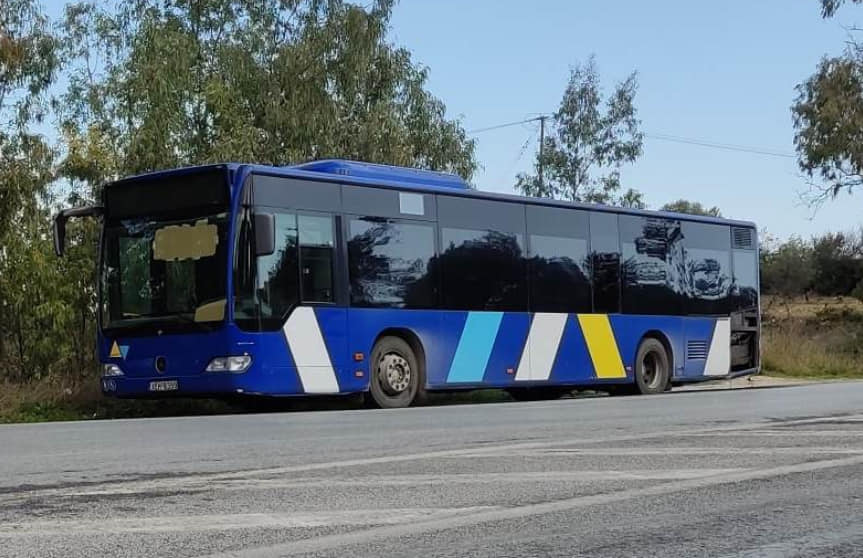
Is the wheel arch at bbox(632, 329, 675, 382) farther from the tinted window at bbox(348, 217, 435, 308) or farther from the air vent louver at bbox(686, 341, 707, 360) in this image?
the tinted window at bbox(348, 217, 435, 308)

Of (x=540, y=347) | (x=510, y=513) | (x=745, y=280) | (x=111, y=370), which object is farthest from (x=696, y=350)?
(x=510, y=513)

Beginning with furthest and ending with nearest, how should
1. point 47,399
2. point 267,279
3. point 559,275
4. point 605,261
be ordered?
point 605,261, point 559,275, point 47,399, point 267,279

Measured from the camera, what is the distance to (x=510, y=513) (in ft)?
20.0

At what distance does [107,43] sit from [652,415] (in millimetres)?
17954

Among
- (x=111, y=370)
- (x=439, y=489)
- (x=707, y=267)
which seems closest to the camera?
(x=439, y=489)

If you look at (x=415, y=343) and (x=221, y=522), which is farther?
(x=415, y=343)

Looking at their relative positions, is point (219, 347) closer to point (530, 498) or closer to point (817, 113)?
point (530, 498)

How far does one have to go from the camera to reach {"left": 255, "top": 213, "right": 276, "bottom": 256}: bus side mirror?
14.9 meters

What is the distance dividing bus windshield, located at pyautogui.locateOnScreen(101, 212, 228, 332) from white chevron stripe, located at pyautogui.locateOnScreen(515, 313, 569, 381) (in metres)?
5.62

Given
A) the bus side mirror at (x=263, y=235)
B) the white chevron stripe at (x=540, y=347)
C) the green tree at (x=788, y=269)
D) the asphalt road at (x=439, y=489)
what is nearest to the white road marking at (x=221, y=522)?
the asphalt road at (x=439, y=489)

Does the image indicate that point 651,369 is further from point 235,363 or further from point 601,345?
point 235,363

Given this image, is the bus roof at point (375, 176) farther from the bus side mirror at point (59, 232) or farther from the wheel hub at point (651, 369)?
the wheel hub at point (651, 369)

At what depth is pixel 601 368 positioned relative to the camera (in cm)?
2036

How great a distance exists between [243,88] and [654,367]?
10.9 metres
